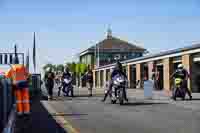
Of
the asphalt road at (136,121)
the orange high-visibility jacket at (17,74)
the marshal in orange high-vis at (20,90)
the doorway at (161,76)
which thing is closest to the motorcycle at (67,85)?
the asphalt road at (136,121)

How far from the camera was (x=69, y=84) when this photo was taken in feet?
83.4

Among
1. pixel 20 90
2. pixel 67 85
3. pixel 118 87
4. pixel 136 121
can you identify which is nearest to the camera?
pixel 20 90

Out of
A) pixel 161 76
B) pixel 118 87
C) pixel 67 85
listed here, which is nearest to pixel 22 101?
pixel 118 87

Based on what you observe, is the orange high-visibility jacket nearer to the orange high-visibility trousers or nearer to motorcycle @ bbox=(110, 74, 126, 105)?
the orange high-visibility trousers

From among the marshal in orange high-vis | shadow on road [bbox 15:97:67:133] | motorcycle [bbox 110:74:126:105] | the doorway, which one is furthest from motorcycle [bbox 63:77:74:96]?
the marshal in orange high-vis

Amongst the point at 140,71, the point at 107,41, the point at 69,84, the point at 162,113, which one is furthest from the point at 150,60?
the point at 107,41

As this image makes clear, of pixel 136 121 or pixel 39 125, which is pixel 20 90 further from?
pixel 136 121

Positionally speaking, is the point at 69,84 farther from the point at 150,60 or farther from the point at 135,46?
the point at 135,46

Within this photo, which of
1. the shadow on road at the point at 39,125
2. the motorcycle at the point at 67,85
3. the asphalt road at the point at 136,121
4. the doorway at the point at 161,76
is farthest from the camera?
the doorway at the point at 161,76

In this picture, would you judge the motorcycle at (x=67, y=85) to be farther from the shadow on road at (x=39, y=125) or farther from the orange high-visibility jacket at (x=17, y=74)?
the orange high-visibility jacket at (x=17, y=74)

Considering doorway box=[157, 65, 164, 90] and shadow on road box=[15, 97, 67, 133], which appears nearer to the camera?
shadow on road box=[15, 97, 67, 133]

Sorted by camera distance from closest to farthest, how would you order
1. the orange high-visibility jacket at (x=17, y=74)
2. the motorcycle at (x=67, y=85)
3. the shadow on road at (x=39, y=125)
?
the shadow on road at (x=39, y=125) < the orange high-visibility jacket at (x=17, y=74) < the motorcycle at (x=67, y=85)

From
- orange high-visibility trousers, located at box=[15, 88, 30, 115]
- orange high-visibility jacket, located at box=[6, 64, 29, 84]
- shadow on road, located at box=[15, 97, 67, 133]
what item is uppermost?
orange high-visibility jacket, located at box=[6, 64, 29, 84]

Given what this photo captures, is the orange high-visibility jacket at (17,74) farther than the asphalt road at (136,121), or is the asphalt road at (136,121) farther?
the orange high-visibility jacket at (17,74)
